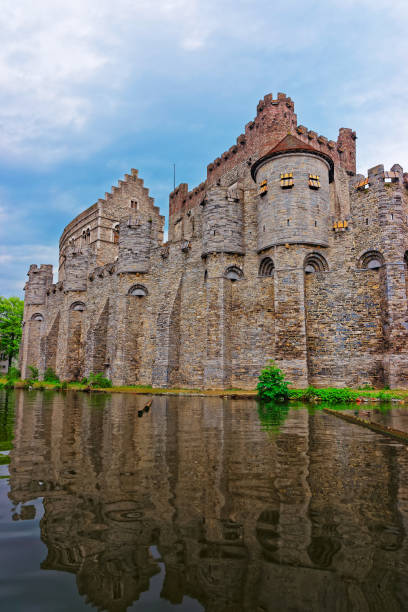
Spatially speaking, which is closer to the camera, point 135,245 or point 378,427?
point 378,427

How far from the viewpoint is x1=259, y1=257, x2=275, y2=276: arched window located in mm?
23430

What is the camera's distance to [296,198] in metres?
22.0

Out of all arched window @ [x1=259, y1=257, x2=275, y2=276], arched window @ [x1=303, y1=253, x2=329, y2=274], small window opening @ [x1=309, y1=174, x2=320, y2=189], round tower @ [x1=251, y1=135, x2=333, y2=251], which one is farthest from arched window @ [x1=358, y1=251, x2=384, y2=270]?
arched window @ [x1=259, y1=257, x2=275, y2=276]

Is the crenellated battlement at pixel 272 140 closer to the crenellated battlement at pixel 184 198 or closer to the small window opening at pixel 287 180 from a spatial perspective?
the crenellated battlement at pixel 184 198

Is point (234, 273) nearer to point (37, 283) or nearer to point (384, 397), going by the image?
point (384, 397)

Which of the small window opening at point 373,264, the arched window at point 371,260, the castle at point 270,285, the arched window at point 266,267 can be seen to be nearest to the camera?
the castle at point 270,285

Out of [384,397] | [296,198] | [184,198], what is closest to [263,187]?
[296,198]

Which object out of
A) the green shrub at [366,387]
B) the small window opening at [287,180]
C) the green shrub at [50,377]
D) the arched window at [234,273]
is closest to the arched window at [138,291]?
the arched window at [234,273]

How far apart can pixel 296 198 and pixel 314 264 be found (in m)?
3.79

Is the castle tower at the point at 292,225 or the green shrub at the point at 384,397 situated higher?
the castle tower at the point at 292,225

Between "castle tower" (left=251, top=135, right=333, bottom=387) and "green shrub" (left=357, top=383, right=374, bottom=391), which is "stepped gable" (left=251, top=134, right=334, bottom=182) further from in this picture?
"green shrub" (left=357, top=383, right=374, bottom=391)

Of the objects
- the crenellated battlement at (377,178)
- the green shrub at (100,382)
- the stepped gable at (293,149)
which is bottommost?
the green shrub at (100,382)

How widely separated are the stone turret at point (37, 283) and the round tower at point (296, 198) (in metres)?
27.8

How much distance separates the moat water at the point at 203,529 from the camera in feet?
6.34
